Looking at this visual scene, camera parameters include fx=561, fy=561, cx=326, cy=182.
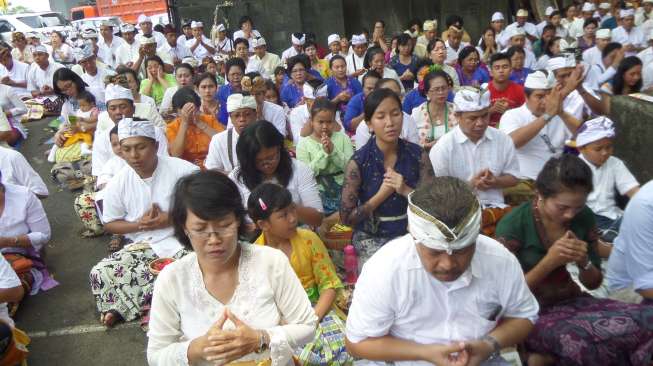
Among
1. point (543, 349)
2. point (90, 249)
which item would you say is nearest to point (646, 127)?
point (543, 349)

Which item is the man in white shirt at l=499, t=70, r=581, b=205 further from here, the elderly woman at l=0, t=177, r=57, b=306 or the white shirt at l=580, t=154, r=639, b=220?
the elderly woman at l=0, t=177, r=57, b=306

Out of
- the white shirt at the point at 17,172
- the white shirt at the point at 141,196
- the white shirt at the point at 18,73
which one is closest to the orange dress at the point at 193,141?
the white shirt at the point at 17,172

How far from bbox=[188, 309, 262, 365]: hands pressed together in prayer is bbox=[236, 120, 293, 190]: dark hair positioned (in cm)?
184

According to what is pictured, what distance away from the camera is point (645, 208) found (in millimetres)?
2891

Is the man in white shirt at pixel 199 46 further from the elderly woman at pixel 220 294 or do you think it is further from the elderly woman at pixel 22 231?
the elderly woman at pixel 220 294

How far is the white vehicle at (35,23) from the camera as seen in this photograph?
17.8 metres

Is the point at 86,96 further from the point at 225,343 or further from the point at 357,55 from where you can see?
the point at 225,343

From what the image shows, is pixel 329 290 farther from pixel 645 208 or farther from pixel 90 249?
pixel 90 249

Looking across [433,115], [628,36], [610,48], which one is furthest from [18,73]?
[628,36]

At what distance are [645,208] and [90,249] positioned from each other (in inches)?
201

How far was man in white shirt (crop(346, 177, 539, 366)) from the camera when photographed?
226 centimetres

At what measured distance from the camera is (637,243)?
9.80ft

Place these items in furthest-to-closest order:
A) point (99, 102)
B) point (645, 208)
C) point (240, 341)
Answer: point (99, 102)
point (645, 208)
point (240, 341)

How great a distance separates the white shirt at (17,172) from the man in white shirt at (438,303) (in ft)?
14.0
